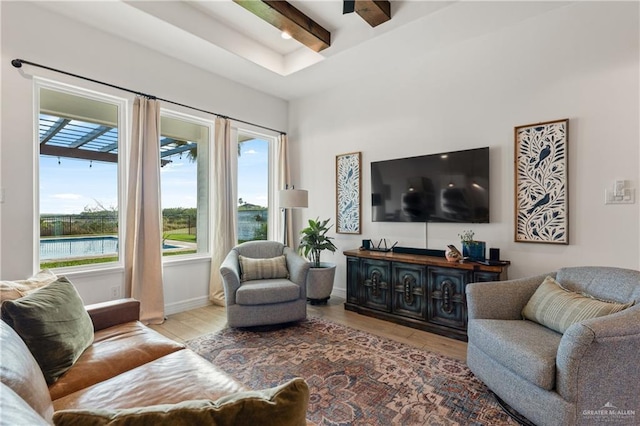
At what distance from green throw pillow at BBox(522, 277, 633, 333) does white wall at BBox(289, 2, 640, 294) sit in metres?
0.93

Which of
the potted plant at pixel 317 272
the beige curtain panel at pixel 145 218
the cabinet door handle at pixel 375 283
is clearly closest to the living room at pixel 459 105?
the beige curtain panel at pixel 145 218

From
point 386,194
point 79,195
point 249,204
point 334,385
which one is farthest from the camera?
point 249,204

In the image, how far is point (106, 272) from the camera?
10.5 ft

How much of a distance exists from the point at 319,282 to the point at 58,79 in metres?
3.39

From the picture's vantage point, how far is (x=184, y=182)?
157 inches

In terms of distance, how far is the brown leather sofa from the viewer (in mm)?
998

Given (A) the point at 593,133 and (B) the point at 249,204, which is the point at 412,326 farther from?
(B) the point at 249,204

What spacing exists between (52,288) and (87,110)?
7.55 feet

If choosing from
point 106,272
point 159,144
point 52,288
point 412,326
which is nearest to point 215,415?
point 52,288

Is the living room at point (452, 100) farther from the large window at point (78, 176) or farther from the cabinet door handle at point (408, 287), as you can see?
the cabinet door handle at point (408, 287)

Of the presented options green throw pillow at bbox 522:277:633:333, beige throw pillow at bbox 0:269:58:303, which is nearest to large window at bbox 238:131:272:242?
beige throw pillow at bbox 0:269:58:303

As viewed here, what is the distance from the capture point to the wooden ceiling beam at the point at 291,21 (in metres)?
2.81

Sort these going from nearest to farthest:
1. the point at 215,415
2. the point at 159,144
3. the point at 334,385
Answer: the point at 215,415
the point at 334,385
the point at 159,144

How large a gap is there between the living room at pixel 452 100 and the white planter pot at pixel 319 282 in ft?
1.55
